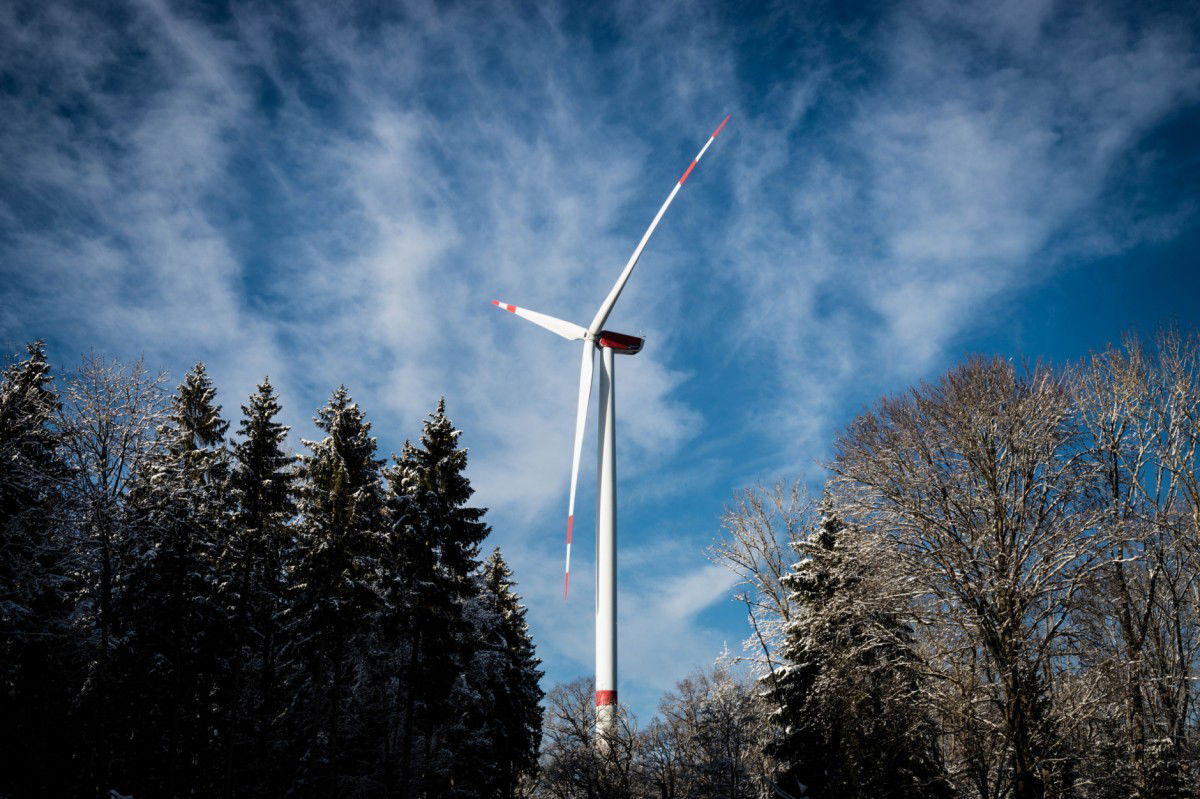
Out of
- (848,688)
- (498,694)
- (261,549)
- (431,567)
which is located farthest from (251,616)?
(848,688)

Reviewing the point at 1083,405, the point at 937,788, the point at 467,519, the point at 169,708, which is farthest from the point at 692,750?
the point at 1083,405

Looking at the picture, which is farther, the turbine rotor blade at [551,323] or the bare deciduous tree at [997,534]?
the turbine rotor blade at [551,323]

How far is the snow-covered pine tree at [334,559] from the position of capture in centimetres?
2738

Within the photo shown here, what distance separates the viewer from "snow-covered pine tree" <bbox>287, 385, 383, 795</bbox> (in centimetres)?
2738

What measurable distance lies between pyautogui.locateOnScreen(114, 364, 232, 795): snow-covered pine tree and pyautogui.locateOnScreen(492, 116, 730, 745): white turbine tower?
569 inches

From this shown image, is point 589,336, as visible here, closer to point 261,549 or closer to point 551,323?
point 551,323

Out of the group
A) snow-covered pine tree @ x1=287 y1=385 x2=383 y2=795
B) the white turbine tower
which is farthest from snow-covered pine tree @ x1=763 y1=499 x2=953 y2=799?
snow-covered pine tree @ x1=287 y1=385 x2=383 y2=795

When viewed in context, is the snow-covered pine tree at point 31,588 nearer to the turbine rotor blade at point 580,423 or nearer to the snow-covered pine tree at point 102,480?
the snow-covered pine tree at point 102,480

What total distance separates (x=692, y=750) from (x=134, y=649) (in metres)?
26.4

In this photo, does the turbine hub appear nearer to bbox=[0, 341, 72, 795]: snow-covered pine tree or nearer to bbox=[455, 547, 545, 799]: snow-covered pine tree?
bbox=[455, 547, 545, 799]: snow-covered pine tree

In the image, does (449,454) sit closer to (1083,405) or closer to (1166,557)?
(1083,405)

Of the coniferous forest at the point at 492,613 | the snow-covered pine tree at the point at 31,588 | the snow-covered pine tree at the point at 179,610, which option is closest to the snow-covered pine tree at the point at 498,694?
the coniferous forest at the point at 492,613

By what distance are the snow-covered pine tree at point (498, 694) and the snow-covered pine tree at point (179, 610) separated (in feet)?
32.0

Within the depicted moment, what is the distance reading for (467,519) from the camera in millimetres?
29516
